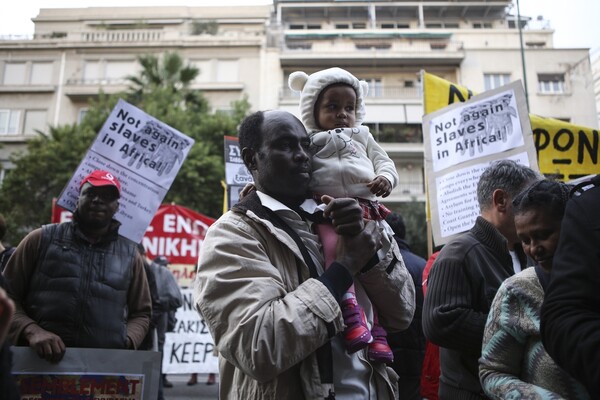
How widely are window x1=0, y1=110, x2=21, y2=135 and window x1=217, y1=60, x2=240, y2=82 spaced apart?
12955 millimetres

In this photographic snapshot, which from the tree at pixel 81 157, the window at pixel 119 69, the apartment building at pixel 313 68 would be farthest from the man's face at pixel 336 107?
the window at pixel 119 69

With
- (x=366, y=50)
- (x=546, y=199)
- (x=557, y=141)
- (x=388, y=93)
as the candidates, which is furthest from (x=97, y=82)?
(x=546, y=199)

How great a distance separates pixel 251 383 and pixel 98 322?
1.89m

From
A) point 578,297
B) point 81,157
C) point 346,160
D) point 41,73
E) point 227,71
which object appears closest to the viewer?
point 578,297

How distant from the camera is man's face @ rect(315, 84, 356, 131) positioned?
96.9 inches

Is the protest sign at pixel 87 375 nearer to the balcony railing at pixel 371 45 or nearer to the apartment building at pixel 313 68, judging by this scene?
the apartment building at pixel 313 68

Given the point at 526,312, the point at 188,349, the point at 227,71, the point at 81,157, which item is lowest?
the point at 188,349

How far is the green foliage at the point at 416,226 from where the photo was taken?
1107 inches

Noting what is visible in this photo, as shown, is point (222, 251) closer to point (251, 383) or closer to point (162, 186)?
point (251, 383)

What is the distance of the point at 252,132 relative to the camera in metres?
2.07

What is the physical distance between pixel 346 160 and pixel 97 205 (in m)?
2.04

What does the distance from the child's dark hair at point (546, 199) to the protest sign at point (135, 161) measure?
10.9 ft

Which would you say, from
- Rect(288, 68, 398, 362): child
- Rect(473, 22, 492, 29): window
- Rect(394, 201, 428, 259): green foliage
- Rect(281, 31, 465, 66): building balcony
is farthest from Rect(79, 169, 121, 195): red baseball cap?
Rect(473, 22, 492, 29): window

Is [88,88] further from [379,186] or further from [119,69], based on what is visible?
[379,186]
